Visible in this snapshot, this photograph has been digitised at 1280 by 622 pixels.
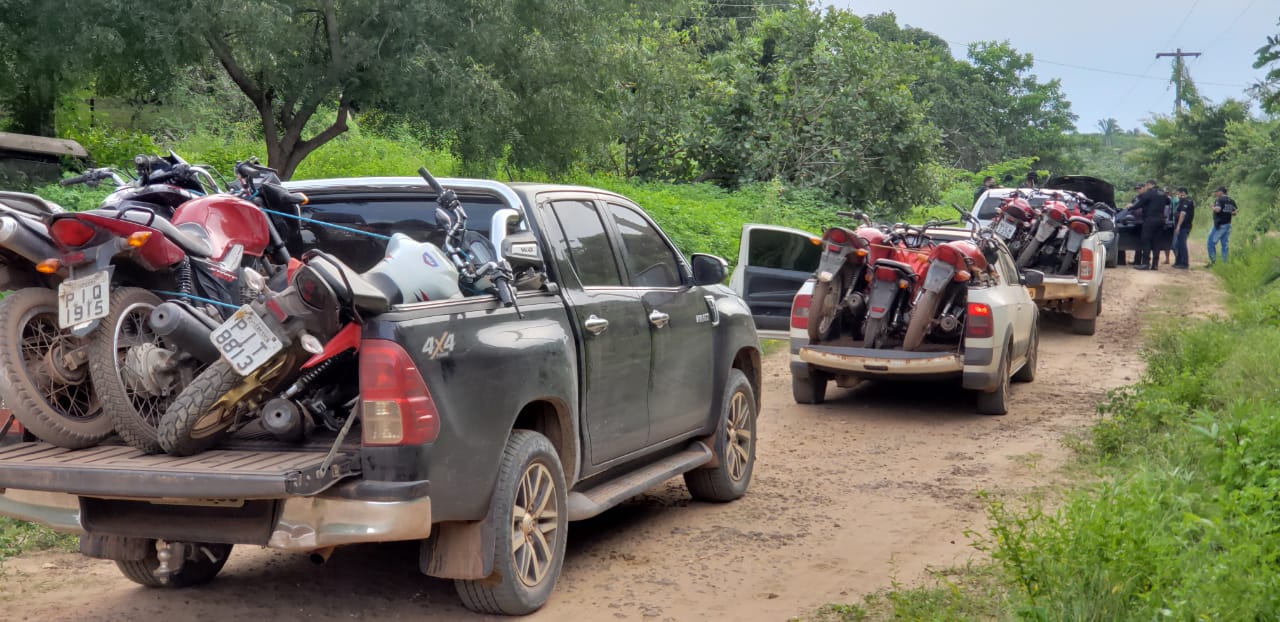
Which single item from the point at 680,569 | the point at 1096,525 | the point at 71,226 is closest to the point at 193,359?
the point at 71,226

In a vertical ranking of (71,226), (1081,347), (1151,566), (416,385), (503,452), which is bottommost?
(1081,347)

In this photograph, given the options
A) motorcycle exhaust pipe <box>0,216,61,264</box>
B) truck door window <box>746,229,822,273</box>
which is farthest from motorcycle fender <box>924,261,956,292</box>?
motorcycle exhaust pipe <box>0,216,61,264</box>

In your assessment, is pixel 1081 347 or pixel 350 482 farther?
pixel 1081 347

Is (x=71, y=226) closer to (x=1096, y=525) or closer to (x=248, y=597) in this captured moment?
(x=248, y=597)

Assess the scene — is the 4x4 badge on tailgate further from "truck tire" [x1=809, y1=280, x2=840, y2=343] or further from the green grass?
"truck tire" [x1=809, y1=280, x2=840, y2=343]

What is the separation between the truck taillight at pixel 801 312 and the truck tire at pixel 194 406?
7.07 metres

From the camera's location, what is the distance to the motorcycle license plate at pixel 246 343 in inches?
181

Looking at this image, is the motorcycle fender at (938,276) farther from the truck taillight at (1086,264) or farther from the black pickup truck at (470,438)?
the truck taillight at (1086,264)

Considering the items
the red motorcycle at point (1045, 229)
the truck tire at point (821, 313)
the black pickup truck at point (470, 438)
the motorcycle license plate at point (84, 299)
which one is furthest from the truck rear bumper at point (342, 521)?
the red motorcycle at point (1045, 229)

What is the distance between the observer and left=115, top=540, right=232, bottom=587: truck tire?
18.5 feet

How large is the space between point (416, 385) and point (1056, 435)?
23.1 feet

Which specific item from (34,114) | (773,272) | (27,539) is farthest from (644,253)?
(34,114)

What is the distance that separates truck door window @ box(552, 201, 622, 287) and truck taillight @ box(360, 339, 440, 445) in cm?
169

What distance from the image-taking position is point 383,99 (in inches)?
577
